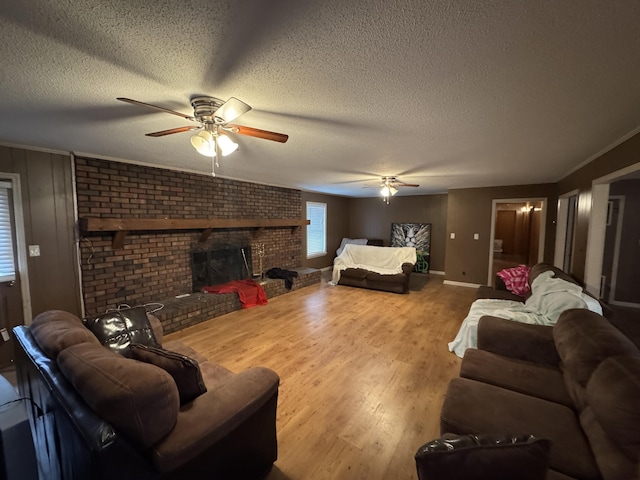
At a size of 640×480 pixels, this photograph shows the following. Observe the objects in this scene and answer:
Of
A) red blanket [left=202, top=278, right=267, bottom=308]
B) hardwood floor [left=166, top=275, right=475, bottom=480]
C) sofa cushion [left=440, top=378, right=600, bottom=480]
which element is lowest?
hardwood floor [left=166, top=275, right=475, bottom=480]

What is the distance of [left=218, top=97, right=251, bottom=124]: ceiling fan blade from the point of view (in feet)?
4.87

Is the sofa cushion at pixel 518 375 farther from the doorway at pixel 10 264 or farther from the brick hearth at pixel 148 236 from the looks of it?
the doorway at pixel 10 264

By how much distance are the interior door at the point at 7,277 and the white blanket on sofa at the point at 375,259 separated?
4.78m

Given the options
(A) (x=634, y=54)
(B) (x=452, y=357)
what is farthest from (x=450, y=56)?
(B) (x=452, y=357)

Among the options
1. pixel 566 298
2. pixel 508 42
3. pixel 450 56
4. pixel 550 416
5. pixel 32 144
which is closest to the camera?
pixel 508 42

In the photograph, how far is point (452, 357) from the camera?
→ 9.45 ft

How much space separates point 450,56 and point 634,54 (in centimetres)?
81

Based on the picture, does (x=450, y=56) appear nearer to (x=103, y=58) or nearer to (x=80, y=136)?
(x=103, y=58)

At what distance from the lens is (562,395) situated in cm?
167

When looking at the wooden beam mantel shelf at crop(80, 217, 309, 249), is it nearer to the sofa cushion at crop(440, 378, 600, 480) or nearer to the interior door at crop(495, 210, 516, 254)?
the sofa cushion at crop(440, 378, 600, 480)

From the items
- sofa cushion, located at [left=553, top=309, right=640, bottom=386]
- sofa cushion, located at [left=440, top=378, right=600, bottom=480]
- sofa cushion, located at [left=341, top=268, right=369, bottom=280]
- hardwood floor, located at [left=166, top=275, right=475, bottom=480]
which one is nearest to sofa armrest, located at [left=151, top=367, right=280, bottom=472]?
hardwood floor, located at [left=166, top=275, right=475, bottom=480]

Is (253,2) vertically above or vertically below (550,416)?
above

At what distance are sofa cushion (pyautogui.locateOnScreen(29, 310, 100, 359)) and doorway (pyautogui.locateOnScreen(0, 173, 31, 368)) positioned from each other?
166cm

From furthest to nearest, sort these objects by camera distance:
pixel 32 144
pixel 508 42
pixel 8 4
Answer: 1. pixel 32 144
2. pixel 508 42
3. pixel 8 4
